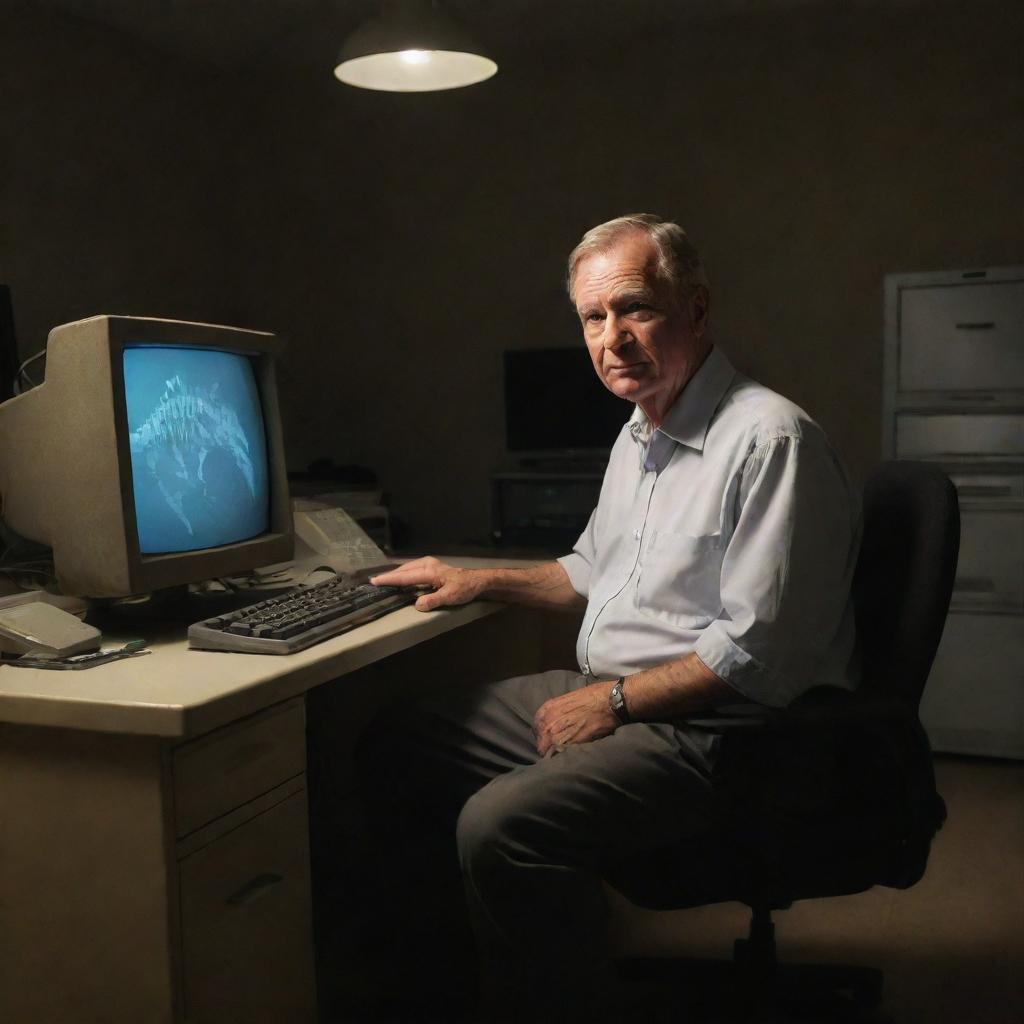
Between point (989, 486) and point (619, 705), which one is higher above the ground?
point (989, 486)

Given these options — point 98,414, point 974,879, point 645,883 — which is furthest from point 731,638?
point 974,879

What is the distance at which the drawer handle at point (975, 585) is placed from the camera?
3346mm

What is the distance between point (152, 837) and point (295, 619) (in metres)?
0.38

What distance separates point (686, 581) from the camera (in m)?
1.63

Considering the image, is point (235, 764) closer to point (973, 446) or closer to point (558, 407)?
point (973, 446)

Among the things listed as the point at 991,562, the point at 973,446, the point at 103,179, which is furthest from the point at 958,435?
the point at 103,179

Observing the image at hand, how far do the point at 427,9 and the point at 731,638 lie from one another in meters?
1.60

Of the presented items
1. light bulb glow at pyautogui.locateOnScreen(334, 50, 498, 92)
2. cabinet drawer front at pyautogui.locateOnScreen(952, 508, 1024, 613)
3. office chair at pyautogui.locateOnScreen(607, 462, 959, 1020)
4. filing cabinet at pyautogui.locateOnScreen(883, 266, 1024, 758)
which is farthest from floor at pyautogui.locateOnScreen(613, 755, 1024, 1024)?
light bulb glow at pyautogui.locateOnScreen(334, 50, 498, 92)

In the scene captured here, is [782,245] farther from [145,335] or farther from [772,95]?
[145,335]

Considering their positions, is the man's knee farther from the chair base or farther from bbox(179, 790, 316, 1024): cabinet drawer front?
the chair base

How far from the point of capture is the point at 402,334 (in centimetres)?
452

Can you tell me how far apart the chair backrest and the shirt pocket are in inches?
8.9

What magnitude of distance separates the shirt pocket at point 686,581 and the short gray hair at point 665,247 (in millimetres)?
418

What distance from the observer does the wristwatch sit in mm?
1574
